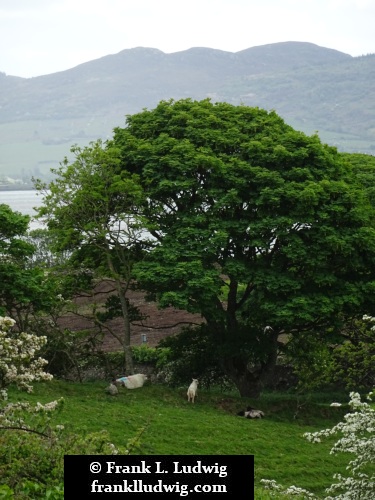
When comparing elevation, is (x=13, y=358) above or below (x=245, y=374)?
above

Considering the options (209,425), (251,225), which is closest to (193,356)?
(251,225)

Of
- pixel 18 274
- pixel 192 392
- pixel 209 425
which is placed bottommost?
pixel 209 425

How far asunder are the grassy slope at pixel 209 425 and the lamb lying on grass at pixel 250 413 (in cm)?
35

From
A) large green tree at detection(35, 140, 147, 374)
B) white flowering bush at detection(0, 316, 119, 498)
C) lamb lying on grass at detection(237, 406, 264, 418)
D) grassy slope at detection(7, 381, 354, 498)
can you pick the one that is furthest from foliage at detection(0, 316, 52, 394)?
large green tree at detection(35, 140, 147, 374)

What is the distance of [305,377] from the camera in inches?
1499

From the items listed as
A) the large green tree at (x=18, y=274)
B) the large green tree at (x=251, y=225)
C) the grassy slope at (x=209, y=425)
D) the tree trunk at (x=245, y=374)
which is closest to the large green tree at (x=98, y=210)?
the large green tree at (x=251, y=225)

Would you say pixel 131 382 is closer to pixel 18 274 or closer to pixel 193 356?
pixel 193 356

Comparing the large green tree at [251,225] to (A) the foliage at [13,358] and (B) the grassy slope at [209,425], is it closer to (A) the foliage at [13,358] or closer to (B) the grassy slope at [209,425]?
(B) the grassy slope at [209,425]

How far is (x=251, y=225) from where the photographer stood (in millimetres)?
35250

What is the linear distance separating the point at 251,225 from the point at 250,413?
27.2ft

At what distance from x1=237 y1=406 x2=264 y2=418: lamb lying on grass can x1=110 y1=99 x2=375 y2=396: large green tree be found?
3154mm

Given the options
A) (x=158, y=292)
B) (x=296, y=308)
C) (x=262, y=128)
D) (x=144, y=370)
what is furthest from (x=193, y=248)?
(x=144, y=370)

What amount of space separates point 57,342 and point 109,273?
455cm

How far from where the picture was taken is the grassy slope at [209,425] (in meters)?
27.9
